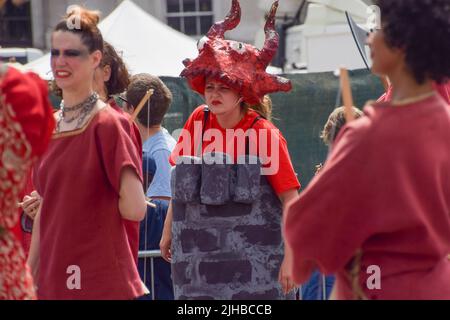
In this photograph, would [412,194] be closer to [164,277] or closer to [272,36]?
[272,36]

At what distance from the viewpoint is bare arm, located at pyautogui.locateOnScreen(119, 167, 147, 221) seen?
14.2 feet

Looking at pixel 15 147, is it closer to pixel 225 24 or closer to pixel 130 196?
pixel 130 196

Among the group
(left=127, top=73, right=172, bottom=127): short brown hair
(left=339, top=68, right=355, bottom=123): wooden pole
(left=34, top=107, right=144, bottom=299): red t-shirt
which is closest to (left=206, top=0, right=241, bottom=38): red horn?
(left=127, top=73, right=172, bottom=127): short brown hair

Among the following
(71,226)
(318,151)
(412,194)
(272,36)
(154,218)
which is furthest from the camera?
(318,151)

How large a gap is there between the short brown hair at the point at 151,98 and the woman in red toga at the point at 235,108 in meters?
0.86

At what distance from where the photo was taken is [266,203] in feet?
17.7

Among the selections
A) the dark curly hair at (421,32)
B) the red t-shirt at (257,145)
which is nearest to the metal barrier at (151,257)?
the red t-shirt at (257,145)

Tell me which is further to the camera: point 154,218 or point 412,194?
point 154,218

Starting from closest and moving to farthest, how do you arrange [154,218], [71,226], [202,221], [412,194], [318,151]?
[412,194] → [71,226] → [202,221] → [154,218] → [318,151]

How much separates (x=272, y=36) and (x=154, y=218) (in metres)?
1.31

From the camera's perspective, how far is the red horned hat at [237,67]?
18.0ft

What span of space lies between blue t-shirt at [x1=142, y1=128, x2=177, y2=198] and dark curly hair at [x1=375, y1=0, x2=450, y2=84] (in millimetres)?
3186
